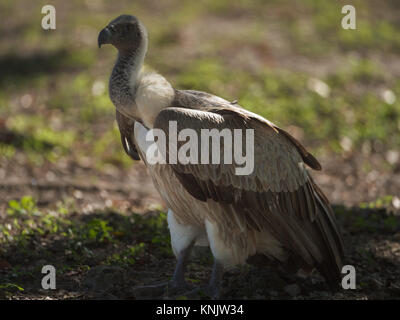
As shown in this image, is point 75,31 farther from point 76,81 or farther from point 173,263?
point 173,263

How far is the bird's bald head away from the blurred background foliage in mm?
3628

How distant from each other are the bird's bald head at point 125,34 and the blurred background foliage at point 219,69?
3.63m

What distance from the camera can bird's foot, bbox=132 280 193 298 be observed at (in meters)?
4.04

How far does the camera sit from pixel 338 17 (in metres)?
12.1

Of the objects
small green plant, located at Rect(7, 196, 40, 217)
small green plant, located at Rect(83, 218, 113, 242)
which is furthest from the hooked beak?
small green plant, located at Rect(7, 196, 40, 217)

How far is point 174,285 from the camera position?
13.6 ft

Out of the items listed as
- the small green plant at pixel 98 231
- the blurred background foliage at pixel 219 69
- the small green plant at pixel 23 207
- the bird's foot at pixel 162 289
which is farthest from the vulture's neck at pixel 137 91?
the blurred background foliage at pixel 219 69

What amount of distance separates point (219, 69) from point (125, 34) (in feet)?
18.9

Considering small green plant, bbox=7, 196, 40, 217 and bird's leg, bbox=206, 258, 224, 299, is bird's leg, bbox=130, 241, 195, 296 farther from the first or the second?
small green plant, bbox=7, 196, 40, 217

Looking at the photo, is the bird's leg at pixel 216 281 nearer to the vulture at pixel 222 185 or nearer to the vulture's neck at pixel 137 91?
the vulture at pixel 222 185

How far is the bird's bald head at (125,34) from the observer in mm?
3900

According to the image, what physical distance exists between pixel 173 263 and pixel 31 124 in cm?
409

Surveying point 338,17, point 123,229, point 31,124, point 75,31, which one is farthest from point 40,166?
point 338,17

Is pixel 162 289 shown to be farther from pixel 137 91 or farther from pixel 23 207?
pixel 23 207
